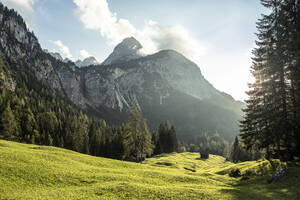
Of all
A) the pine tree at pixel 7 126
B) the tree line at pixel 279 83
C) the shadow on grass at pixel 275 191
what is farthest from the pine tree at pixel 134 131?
the pine tree at pixel 7 126

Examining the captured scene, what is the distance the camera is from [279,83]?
33.0 metres

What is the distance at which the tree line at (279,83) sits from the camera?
3044 cm

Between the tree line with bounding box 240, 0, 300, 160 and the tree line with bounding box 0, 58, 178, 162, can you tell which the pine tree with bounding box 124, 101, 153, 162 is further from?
the tree line with bounding box 240, 0, 300, 160

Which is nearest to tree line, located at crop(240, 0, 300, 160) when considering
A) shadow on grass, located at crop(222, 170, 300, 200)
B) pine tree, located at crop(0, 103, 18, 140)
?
shadow on grass, located at crop(222, 170, 300, 200)

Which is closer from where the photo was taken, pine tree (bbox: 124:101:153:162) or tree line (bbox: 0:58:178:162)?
pine tree (bbox: 124:101:153:162)

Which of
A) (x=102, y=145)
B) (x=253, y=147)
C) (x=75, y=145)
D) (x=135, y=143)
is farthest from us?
(x=102, y=145)

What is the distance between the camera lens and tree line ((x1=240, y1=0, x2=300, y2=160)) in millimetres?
30438

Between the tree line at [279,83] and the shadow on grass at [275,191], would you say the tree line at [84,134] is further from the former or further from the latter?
the shadow on grass at [275,191]

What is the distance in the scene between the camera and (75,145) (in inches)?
3061

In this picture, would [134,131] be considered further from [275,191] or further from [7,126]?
[7,126]

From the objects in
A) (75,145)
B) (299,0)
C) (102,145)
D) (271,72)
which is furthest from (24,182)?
(102,145)

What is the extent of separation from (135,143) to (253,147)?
3356 cm

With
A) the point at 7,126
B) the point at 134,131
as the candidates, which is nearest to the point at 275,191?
the point at 134,131

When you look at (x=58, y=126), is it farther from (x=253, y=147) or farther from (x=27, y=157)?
(x=253, y=147)
